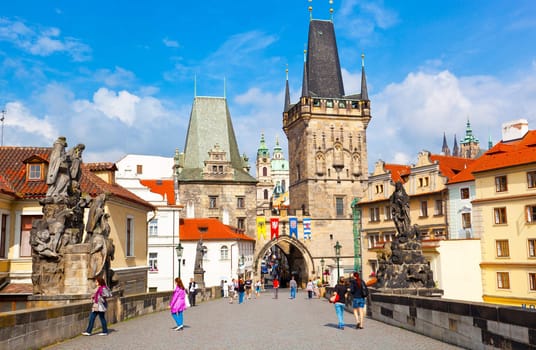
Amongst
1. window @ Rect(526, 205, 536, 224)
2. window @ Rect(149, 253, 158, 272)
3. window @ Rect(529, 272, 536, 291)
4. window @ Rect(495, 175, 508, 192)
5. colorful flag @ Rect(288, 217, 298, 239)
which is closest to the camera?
window @ Rect(529, 272, 536, 291)

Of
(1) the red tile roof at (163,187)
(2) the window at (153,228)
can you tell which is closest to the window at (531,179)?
(2) the window at (153,228)

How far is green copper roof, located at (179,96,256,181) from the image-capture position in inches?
2539

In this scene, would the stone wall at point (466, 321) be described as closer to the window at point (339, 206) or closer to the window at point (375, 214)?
the window at point (375, 214)

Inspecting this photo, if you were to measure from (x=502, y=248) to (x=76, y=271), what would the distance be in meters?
30.5

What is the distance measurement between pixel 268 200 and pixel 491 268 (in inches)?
5004

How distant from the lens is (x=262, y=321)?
15.9 meters

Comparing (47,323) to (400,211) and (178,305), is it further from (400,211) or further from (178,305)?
(400,211)

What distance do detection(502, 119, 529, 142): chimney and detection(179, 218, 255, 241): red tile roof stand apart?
25340mm

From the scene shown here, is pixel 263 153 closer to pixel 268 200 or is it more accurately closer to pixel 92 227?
pixel 268 200

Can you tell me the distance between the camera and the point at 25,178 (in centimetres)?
2452

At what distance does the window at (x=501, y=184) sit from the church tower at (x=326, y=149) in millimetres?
29486

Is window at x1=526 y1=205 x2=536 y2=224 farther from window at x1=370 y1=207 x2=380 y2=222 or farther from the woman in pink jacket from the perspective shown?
the woman in pink jacket

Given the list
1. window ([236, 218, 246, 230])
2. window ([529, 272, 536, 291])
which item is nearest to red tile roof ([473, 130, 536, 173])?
window ([529, 272, 536, 291])

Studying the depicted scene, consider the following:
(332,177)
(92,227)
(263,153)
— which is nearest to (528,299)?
(92,227)
